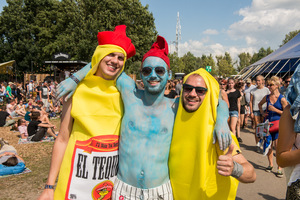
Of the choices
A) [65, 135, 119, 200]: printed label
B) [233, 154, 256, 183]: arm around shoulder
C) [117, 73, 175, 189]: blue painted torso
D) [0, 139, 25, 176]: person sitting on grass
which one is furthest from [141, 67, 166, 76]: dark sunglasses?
[0, 139, 25, 176]: person sitting on grass

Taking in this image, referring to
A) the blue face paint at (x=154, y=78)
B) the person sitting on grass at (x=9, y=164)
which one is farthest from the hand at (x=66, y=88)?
the person sitting on grass at (x=9, y=164)

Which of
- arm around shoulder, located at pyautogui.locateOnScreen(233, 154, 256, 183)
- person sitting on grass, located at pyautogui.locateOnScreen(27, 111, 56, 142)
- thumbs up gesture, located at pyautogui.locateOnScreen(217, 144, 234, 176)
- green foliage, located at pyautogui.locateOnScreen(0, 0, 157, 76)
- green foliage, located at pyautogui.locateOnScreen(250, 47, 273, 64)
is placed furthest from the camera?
green foliage, located at pyautogui.locateOnScreen(250, 47, 273, 64)

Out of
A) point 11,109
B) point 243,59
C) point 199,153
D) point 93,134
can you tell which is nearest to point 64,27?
point 11,109

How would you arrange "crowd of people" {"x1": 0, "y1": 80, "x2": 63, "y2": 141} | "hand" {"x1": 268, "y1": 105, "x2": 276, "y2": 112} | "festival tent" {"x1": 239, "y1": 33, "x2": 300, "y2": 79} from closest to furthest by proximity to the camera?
"hand" {"x1": 268, "y1": 105, "x2": 276, "y2": 112}
"crowd of people" {"x1": 0, "y1": 80, "x2": 63, "y2": 141}
"festival tent" {"x1": 239, "y1": 33, "x2": 300, "y2": 79}

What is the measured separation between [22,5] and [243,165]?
121 feet

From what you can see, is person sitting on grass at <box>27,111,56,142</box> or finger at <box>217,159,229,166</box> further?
person sitting on grass at <box>27,111,56,142</box>

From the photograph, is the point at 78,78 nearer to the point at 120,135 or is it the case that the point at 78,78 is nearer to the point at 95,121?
the point at 95,121

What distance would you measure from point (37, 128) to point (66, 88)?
22.8ft

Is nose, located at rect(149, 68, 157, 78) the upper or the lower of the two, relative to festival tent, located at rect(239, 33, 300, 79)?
lower

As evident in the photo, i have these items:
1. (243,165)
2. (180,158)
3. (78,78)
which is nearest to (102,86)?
(78,78)

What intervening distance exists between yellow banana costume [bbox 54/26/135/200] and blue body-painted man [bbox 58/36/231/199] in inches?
3.3

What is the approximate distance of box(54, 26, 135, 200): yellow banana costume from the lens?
1.88m

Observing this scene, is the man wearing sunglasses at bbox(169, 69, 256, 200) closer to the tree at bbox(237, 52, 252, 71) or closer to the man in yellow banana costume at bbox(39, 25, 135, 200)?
the man in yellow banana costume at bbox(39, 25, 135, 200)

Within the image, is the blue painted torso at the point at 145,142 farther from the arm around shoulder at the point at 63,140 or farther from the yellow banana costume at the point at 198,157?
the arm around shoulder at the point at 63,140
